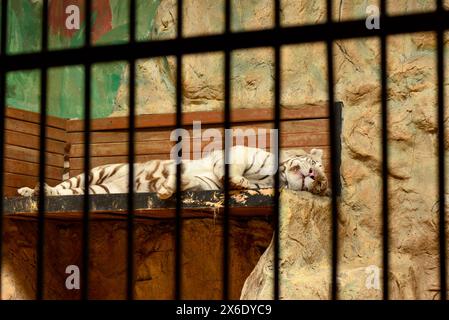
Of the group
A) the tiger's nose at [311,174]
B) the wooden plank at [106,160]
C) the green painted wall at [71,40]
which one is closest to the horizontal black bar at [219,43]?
the tiger's nose at [311,174]

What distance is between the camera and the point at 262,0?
669 centimetres

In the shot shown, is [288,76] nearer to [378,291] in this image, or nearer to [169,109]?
[169,109]

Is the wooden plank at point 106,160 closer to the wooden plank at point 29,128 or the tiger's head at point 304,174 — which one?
the wooden plank at point 29,128

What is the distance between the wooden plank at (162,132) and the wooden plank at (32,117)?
11 cm

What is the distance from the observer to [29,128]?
6277mm

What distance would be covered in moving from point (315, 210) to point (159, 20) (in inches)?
90.4

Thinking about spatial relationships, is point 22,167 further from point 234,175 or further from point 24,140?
point 234,175

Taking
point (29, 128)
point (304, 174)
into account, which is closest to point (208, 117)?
point (304, 174)

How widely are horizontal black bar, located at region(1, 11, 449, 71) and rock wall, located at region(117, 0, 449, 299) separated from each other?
6.36 ft

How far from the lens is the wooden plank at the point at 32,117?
6.16 m

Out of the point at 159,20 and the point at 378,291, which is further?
the point at 159,20

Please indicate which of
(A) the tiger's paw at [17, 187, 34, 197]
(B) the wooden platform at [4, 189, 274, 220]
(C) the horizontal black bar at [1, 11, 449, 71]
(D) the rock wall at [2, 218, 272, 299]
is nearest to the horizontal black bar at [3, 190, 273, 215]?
(B) the wooden platform at [4, 189, 274, 220]

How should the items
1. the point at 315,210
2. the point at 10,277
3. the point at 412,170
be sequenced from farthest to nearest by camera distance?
1. the point at 10,277
2. the point at 412,170
3. the point at 315,210
